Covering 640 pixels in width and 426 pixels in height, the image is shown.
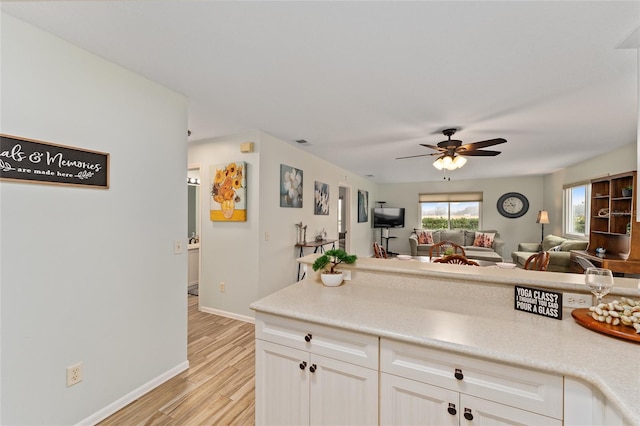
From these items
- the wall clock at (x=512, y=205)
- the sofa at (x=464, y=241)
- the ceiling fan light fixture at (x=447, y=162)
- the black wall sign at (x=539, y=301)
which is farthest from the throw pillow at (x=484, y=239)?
the black wall sign at (x=539, y=301)

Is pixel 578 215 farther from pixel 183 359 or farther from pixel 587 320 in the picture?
pixel 183 359

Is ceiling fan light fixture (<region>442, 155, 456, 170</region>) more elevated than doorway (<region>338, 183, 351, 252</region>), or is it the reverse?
ceiling fan light fixture (<region>442, 155, 456, 170</region>)

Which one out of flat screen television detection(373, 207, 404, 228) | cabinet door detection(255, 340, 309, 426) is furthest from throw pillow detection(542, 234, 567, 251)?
cabinet door detection(255, 340, 309, 426)

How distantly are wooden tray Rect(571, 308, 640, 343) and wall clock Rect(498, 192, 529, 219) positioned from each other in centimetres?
727

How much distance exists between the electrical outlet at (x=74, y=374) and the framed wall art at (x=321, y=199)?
352 cm

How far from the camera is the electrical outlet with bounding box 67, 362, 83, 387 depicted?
164cm

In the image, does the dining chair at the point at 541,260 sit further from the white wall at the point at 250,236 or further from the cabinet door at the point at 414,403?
the white wall at the point at 250,236

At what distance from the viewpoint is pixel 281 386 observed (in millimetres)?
1440

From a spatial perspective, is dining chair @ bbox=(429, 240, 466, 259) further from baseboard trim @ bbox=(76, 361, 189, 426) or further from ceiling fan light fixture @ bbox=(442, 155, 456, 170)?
baseboard trim @ bbox=(76, 361, 189, 426)

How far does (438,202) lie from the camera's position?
823 cm

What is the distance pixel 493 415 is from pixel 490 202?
7862mm

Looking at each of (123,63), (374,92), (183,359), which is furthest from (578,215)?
(123,63)

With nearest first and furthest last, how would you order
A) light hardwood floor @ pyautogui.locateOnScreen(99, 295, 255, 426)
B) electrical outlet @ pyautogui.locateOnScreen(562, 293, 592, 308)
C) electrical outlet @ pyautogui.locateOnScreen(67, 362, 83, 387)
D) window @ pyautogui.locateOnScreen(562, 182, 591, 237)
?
electrical outlet @ pyautogui.locateOnScreen(562, 293, 592, 308) → electrical outlet @ pyautogui.locateOnScreen(67, 362, 83, 387) → light hardwood floor @ pyautogui.locateOnScreen(99, 295, 255, 426) → window @ pyautogui.locateOnScreen(562, 182, 591, 237)

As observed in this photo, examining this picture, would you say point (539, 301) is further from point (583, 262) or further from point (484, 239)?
point (484, 239)
